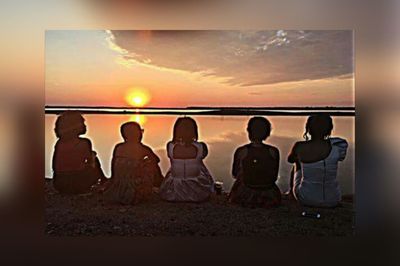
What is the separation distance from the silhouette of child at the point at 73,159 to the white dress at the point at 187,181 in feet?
1.24

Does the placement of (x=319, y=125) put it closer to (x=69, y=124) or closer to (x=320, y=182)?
(x=320, y=182)

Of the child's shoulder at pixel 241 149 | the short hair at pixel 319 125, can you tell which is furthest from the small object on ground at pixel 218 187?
the short hair at pixel 319 125

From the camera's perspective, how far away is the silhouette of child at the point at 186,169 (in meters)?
3.09

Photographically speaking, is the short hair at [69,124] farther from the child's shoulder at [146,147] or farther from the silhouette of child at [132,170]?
the child's shoulder at [146,147]

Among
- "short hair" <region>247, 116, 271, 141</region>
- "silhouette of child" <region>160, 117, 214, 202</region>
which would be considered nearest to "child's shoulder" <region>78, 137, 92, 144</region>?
"silhouette of child" <region>160, 117, 214, 202</region>

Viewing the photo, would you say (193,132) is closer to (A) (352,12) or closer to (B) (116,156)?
(B) (116,156)

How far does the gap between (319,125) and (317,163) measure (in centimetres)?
22

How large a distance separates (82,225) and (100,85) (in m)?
0.80

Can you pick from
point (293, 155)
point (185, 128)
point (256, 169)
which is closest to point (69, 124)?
point (185, 128)

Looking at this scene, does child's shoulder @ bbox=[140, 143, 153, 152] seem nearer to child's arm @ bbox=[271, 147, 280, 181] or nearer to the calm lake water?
the calm lake water

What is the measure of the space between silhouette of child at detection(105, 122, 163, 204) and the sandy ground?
0.20 feet

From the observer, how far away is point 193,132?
122 inches

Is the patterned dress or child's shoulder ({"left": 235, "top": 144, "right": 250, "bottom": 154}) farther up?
child's shoulder ({"left": 235, "top": 144, "right": 250, "bottom": 154})

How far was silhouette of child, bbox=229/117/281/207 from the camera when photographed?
3.08 metres
